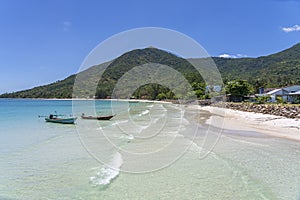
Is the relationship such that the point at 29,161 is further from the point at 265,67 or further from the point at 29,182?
the point at 265,67

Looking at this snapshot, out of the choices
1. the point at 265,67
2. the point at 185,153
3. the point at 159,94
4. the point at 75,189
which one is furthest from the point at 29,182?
the point at 265,67

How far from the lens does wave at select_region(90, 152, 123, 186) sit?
7949 mm

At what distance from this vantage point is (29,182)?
814cm

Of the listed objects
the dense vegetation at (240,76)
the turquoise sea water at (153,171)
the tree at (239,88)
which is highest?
the dense vegetation at (240,76)

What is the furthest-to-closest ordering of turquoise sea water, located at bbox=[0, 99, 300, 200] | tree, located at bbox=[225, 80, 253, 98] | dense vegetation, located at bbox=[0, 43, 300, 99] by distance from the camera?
1. dense vegetation, located at bbox=[0, 43, 300, 99]
2. tree, located at bbox=[225, 80, 253, 98]
3. turquoise sea water, located at bbox=[0, 99, 300, 200]

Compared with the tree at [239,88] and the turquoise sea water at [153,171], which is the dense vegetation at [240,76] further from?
the turquoise sea water at [153,171]

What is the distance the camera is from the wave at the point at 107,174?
7.95 m

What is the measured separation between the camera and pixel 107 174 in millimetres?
8742

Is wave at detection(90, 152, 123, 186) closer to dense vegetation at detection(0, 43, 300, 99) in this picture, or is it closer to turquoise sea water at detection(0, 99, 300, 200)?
turquoise sea water at detection(0, 99, 300, 200)

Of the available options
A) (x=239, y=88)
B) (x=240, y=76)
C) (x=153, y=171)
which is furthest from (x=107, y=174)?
(x=240, y=76)

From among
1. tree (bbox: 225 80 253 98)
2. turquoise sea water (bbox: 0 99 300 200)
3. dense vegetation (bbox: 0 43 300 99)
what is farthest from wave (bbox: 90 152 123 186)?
dense vegetation (bbox: 0 43 300 99)

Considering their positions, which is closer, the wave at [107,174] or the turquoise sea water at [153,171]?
the turquoise sea water at [153,171]

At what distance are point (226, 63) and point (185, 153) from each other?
135 meters

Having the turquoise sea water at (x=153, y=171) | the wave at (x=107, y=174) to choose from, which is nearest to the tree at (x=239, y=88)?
the turquoise sea water at (x=153, y=171)
